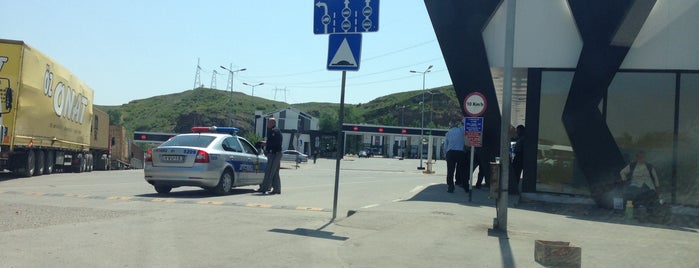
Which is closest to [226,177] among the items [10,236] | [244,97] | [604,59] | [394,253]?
[10,236]

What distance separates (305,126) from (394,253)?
12100 cm

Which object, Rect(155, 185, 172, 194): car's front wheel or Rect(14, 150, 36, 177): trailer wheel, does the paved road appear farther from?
Rect(14, 150, 36, 177): trailer wheel

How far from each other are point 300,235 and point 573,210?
679cm

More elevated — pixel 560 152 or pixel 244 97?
pixel 244 97

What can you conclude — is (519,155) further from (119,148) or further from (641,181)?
(119,148)

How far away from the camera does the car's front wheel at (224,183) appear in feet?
43.0

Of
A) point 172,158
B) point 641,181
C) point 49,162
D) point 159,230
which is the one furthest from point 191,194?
point 49,162

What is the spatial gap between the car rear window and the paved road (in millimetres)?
1543

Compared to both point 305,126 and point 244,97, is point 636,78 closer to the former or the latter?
point 305,126

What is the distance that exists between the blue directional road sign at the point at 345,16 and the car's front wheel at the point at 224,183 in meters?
4.94

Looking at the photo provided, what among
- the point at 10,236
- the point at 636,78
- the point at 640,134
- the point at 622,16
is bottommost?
the point at 10,236

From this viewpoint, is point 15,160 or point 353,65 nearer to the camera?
point 353,65

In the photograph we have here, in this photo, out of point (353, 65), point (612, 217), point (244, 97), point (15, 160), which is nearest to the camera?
point (353, 65)

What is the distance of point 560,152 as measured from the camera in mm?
13414
